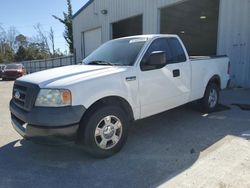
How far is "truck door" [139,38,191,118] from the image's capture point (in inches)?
174

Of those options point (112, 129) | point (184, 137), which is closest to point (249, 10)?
point (184, 137)

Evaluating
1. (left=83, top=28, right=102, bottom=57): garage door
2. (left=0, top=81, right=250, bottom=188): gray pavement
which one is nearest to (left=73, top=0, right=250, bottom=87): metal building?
(left=83, top=28, right=102, bottom=57): garage door

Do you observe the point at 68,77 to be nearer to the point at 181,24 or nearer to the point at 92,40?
the point at 92,40

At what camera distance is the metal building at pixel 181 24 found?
382 inches

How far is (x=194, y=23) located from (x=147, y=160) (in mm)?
21228

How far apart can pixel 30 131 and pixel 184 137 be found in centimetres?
277

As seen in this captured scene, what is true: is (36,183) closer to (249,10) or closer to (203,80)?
(203,80)

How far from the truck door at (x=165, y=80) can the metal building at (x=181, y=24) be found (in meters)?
5.46

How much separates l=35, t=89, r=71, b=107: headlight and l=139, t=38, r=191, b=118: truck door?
4.52 feet

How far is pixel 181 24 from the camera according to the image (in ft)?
69.4

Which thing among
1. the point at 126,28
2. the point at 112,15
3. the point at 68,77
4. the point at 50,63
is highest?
the point at 112,15

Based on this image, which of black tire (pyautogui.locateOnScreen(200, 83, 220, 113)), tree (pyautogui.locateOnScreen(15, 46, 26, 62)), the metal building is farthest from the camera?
tree (pyautogui.locateOnScreen(15, 46, 26, 62))

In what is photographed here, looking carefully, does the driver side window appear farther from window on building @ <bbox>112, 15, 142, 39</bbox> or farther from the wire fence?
the wire fence

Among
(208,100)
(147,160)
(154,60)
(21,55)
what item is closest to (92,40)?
(208,100)
